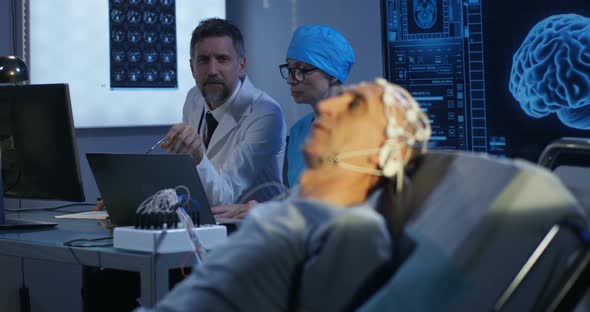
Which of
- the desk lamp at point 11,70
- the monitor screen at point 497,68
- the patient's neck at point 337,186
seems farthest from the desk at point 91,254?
the monitor screen at point 497,68

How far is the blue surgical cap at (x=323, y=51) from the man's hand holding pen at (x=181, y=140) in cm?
61

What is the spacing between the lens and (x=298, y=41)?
125 inches

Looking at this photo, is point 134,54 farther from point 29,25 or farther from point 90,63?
point 29,25

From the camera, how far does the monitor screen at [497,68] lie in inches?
130

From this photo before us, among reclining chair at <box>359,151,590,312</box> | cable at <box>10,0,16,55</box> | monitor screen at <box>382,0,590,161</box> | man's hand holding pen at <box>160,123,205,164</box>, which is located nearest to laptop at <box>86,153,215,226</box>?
man's hand holding pen at <box>160,123,205,164</box>

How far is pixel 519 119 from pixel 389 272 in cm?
243

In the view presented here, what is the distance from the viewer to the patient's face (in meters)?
1.20

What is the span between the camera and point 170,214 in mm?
2070

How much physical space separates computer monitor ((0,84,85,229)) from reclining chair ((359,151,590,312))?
1556mm

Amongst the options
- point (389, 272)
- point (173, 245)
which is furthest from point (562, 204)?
point (173, 245)

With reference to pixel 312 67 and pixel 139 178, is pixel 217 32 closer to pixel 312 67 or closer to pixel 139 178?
pixel 312 67

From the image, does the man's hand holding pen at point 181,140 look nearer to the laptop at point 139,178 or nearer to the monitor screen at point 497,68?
the laptop at point 139,178

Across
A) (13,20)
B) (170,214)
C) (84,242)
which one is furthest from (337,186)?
(13,20)

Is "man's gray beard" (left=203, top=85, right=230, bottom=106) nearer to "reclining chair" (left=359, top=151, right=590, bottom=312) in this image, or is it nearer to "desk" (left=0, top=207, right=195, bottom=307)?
"desk" (left=0, top=207, right=195, bottom=307)
